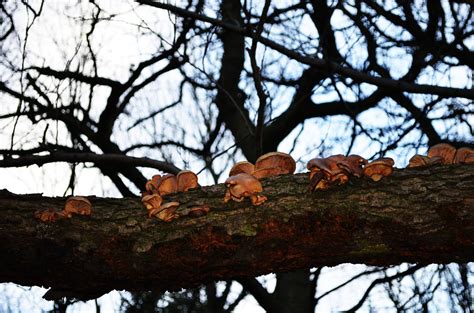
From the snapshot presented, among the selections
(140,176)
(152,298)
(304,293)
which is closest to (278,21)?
(140,176)

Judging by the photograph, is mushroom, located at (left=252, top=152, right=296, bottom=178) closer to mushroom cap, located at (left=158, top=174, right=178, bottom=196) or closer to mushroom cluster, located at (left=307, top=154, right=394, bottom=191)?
mushroom cluster, located at (left=307, top=154, right=394, bottom=191)

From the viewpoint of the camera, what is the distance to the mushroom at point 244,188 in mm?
2383

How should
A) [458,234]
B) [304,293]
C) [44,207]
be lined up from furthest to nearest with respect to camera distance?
1. [304,293]
2. [44,207]
3. [458,234]

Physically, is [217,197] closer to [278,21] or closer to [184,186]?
[184,186]

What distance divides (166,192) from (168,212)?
23cm

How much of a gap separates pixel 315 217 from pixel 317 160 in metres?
0.26

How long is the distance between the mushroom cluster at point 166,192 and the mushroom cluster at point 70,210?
29 cm

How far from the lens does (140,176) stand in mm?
6609

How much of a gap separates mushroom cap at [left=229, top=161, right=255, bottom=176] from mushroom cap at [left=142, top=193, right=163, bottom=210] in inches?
16.1

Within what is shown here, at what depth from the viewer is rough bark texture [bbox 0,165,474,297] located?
2.30m

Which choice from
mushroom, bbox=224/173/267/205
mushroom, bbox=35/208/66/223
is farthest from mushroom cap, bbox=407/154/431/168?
mushroom, bbox=35/208/66/223

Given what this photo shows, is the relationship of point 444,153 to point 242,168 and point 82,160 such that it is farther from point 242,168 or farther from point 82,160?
point 82,160

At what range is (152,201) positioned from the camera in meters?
2.51

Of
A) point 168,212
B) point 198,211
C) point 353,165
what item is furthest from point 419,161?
point 168,212
